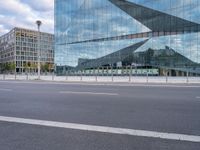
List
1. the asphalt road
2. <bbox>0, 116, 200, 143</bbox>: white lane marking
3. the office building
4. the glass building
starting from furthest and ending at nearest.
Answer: the office building → the glass building → <bbox>0, 116, 200, 143</bbox>: white lane marking → the asphalt road

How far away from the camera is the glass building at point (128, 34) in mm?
51281

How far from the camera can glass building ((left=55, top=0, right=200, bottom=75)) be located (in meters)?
51.3

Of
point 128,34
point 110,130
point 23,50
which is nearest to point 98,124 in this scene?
point 110,130

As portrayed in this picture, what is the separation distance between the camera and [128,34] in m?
60.2

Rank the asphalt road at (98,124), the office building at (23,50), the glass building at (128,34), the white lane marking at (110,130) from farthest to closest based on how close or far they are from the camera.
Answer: the office building at (23,50)
the glass building at (128,34)
the white lane marking at (110,130)
the asphalt road at (98,124)

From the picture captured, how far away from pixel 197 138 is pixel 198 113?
272 cm

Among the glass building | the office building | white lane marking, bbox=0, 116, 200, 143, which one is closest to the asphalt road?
white lane marking, bbox=0, 116, 200, 143

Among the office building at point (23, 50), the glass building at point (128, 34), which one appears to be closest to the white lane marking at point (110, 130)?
the glass building at point (128, 34)

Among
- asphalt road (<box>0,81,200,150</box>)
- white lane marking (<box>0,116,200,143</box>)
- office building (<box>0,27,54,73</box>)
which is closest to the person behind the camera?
asphalt road (<box>0,81,200,150</box>)

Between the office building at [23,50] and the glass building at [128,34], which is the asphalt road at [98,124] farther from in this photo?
the office building at [23,50]

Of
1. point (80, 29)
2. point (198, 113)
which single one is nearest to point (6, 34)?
point (80, 29)

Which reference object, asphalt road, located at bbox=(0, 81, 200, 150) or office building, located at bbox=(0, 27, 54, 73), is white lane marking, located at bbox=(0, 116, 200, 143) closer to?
asphalt road, located at bbox=(0, 81, 200, 150)

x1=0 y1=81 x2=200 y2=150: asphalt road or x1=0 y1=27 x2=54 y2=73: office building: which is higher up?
x1=0 y1=27 x2=54 y2=73: office building

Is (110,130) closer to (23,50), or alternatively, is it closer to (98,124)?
(98,124)
